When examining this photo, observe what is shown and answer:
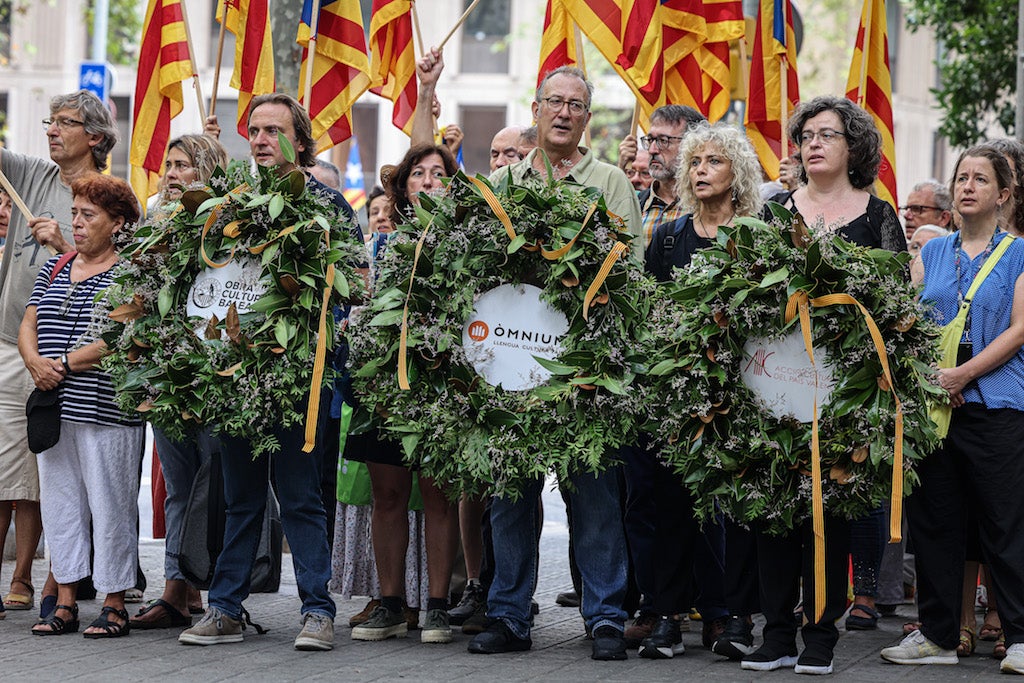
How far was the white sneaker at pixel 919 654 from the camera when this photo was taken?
6688 mm

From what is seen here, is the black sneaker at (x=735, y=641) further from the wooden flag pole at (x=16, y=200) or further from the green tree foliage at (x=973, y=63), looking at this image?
the green tree foliage at (x=973, y=63)

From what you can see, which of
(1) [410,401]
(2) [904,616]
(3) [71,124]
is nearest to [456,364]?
(1) [410,401]

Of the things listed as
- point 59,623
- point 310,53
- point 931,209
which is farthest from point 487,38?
point 59,623

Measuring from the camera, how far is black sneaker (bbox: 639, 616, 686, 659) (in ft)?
22.2

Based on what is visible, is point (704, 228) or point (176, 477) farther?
point (176, 477)

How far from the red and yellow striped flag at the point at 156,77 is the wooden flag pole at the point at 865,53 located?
4497 mm

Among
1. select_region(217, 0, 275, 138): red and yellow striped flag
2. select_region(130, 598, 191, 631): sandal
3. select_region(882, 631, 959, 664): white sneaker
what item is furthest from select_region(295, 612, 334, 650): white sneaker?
select_region(217, 0, 275, 138): red and yellow striped flag

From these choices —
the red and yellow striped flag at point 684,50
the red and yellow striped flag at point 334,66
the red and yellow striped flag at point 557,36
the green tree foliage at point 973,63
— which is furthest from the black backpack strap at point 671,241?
the green tree foliage at point 973,63

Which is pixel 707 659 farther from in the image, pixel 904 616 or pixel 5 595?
pixel 5 595

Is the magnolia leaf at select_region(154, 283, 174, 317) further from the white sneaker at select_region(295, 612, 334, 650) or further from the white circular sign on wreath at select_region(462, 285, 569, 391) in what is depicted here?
the white sneaker at select_region(295, 612, 334, 650)

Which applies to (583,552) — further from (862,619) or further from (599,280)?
(862,619)

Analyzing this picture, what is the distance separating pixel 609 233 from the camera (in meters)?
6.57

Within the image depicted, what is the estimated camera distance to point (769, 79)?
1080 cm

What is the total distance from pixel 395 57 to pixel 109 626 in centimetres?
477
